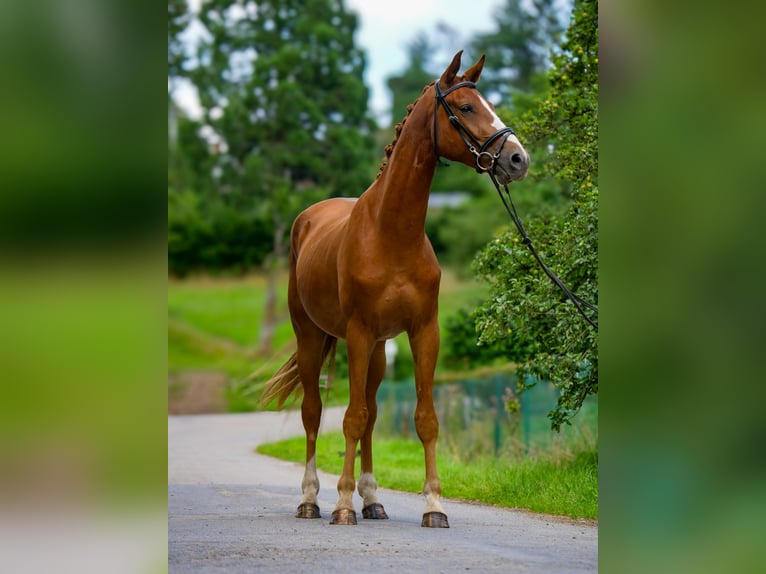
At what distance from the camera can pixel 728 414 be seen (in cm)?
293

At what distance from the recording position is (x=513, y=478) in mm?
8797

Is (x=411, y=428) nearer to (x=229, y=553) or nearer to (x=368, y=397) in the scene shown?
(x=368, y=397)

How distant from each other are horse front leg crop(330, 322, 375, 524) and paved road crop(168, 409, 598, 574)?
0.51ft

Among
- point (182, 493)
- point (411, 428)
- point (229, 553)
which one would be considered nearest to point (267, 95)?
point (411, 428)

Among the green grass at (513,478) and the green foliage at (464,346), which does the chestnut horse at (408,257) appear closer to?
the green grass at (513,478)

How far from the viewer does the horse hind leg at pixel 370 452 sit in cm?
719

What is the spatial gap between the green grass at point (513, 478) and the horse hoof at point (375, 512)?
1294 millimetres

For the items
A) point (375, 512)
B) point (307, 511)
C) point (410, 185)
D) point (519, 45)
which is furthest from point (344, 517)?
point (519, 45)

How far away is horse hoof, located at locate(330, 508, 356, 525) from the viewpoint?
666 cm

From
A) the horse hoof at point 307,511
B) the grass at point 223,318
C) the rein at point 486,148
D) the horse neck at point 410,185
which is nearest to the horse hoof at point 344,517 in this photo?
the horse hoof at point 307,511

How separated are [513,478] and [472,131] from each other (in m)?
3.76

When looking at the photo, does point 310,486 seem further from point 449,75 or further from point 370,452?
point 449,75

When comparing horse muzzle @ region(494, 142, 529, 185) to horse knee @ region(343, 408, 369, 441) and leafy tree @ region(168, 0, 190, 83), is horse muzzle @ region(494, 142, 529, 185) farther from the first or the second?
leafy tree @ region(168, 0, 190, 83)

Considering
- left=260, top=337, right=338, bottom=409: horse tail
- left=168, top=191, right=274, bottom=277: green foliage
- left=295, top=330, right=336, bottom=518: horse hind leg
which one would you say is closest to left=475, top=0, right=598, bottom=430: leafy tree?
left=295, top=330, right=336, bottom=518: horse hind leg
